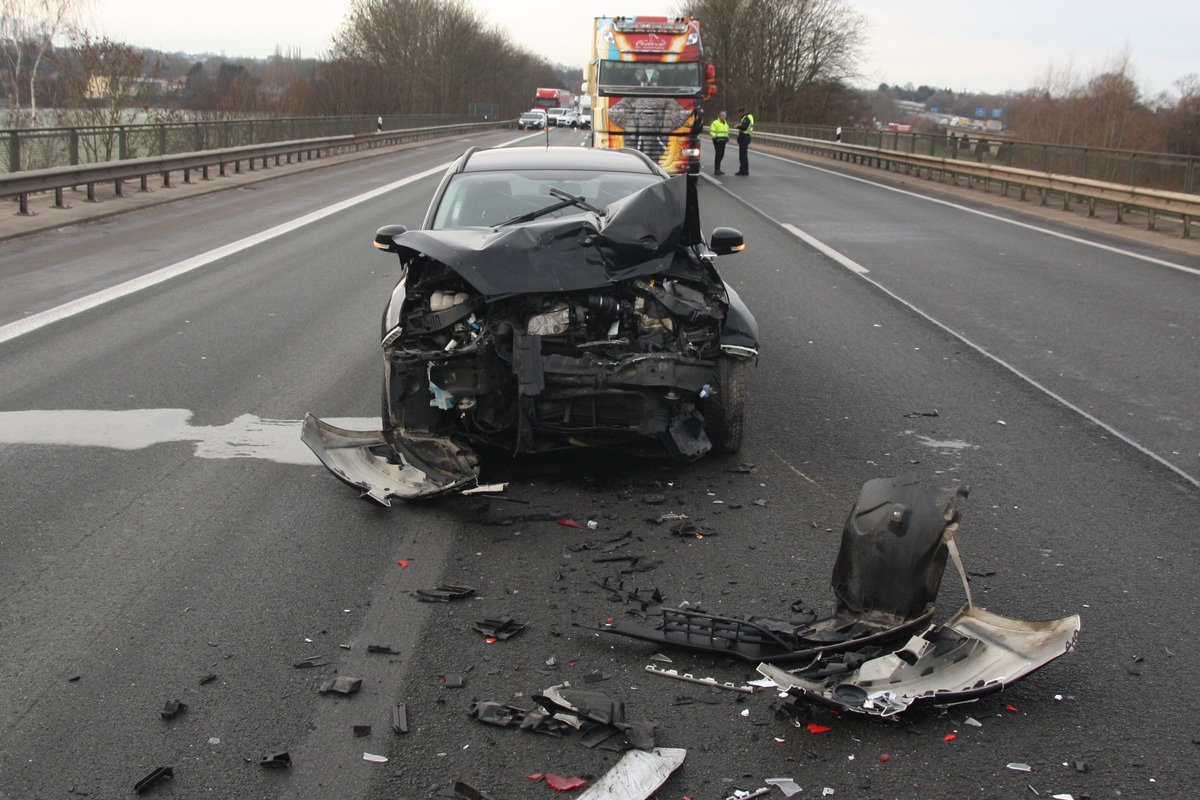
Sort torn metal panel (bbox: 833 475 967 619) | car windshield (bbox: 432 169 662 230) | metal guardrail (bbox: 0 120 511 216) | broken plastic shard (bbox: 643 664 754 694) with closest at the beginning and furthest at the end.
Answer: broken plastic shard (bbox: 643 664 754 694), torn metal panel (bbox: 833 475 967 619), car windshield (bbox: 432 169 662 230), metal guardrail (bbox: 0 120 511 216)

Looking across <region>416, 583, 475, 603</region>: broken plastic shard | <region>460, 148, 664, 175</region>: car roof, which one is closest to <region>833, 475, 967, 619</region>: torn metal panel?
<region>416, 583, 475, 603</region>: broken plastic shard

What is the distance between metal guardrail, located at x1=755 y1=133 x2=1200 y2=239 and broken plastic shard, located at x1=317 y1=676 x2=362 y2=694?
17528 millimetres

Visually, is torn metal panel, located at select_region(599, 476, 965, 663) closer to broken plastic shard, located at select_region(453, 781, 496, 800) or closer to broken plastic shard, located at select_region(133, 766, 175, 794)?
broken plastic shard, located at select_region(453, 781, 496, 800)

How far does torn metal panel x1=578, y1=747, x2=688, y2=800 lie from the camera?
3.15m

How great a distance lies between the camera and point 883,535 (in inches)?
160

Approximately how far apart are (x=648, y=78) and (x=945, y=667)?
26474 mm

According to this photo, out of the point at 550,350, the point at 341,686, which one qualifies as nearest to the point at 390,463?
the point at 550,350

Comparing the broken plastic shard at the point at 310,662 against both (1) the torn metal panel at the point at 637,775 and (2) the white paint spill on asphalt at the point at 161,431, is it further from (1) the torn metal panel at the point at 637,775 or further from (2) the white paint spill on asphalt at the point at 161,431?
(2) the white paint spill on asphalt at the point at 161,431

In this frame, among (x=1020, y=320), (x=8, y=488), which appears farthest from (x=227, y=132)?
(x=8, y=488)

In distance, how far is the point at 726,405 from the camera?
620 cm

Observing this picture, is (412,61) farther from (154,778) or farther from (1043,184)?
(154,778)

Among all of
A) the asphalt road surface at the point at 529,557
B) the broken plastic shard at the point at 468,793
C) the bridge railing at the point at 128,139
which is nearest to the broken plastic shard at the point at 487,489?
the asphalt road surface at the point at 529,557

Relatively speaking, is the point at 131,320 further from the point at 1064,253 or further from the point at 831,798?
the point at 1064,253

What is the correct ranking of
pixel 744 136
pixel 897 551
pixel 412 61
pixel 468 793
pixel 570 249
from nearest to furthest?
pixel 468 793 → pixel 897 551 → pixel 570 249 → pixel 744 136 → pixel 412 61
